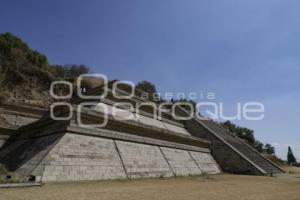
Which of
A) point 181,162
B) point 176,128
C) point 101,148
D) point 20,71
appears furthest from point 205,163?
point 20,71

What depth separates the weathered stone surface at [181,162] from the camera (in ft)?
46.7

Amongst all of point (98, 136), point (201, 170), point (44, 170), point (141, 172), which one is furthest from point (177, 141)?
point (44, 170)

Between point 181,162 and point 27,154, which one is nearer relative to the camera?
point 27,154

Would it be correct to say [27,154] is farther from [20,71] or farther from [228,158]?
[228,158]

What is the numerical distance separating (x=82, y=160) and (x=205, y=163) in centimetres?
1049

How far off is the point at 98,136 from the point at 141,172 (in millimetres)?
2498

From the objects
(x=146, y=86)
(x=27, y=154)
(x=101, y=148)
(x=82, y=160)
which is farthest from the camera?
(x=146, y=86)

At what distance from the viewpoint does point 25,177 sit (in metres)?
8.09

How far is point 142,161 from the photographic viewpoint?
12320 mm

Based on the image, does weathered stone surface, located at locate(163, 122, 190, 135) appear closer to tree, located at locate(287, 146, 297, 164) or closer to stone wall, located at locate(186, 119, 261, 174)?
stone wall, located at locate(186, 119, 261, 174)

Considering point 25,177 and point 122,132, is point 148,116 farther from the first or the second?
point 25,177

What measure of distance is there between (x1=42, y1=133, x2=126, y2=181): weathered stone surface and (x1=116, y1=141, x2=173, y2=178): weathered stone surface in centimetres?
52

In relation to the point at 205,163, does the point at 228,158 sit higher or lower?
higher

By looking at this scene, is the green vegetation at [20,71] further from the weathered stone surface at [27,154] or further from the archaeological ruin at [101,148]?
the weathered stone surface at [27,154]
